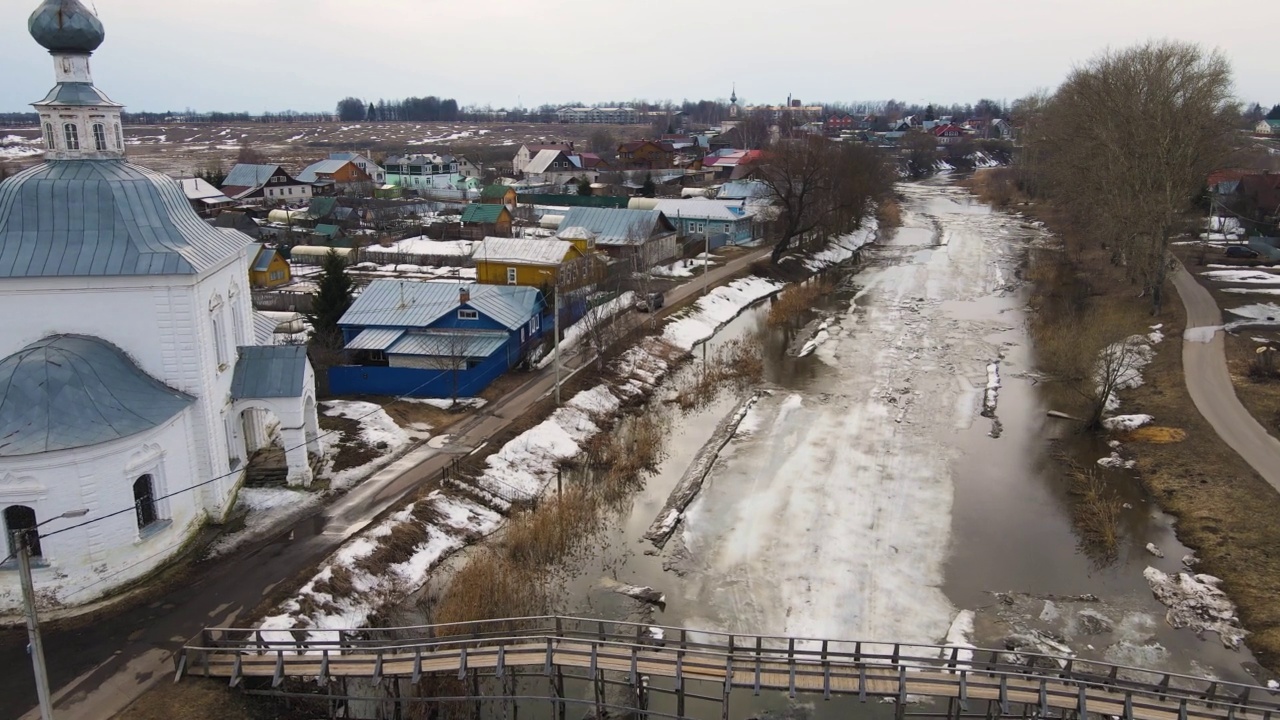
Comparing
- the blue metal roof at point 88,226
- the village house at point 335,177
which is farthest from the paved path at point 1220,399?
the village house at point 335,177

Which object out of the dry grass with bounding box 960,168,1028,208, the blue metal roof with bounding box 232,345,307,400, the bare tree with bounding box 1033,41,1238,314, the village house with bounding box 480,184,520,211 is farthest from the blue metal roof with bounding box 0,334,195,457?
the dry grass with bounding box 960,168,1028,208

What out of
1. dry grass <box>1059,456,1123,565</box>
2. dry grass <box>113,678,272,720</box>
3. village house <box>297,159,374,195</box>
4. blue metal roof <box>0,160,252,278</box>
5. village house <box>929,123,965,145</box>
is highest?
village house <box>929,123,965,145</box>

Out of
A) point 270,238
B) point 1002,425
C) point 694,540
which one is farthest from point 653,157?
point 694,540

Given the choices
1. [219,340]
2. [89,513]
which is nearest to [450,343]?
[219,340]

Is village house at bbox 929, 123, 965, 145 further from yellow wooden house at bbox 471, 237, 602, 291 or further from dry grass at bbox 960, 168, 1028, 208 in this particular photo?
yellow wooden house at bbox 471, 237, 602, 291

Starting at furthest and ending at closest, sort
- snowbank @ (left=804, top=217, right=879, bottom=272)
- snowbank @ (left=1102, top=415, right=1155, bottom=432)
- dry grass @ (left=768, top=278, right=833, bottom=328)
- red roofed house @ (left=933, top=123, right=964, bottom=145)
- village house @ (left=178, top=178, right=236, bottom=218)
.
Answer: red roofed house @ (left=933, top=123, right=964, bottom=145)
village house @ (left=178, top=178, right=236, bottom=218)
snowbank @ (left=804, top=217, right=879, bottom=272)
dry grass @ (left=768, top=278, right=833, bottom=328)
snowbank @ (left=1102, top=415, right=1155, bottom=432)

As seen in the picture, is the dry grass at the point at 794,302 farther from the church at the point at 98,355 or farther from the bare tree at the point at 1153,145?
the church at the point at 98,355

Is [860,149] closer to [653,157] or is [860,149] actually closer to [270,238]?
[270,238]
